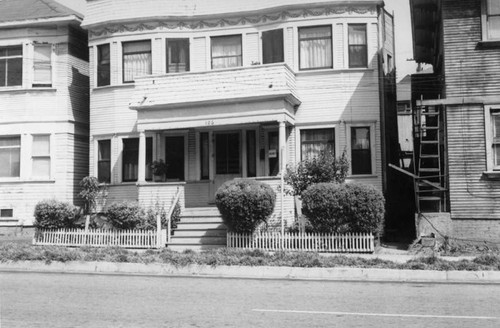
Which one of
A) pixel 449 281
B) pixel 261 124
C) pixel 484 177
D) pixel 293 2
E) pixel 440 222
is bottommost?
pixel 449 281

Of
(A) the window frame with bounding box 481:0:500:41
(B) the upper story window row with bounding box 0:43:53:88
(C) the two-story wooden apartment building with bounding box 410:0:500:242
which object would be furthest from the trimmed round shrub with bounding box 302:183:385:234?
(B) the upper story window row with bounding box 0:43:53:88

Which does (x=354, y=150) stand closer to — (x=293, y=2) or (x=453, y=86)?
(x=453, y=86)

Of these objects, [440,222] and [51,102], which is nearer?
[440,222]

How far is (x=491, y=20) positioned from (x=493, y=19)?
6cm

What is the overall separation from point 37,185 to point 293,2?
479 inches

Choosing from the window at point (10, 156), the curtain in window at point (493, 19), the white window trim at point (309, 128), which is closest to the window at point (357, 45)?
the white window trim at point (309, 128)

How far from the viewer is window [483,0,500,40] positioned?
16.5 m

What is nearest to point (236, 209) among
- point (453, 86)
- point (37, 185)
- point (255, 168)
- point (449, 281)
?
point (255, 168)

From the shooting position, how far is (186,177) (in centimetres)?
2120

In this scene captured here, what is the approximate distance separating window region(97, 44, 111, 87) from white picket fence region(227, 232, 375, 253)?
9.34 metres

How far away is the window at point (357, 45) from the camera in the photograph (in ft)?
65.7

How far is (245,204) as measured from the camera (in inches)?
632

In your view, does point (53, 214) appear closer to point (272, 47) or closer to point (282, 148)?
point (282, 148)

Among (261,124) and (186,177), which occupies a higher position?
(261,124)
